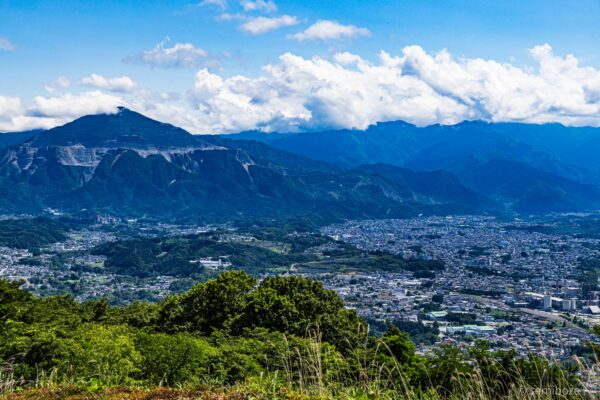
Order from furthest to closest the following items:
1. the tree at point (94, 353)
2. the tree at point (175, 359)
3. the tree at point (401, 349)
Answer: the tree at point (401, 349)
the tree at point (175, 359)
the tree at point (94, 353)

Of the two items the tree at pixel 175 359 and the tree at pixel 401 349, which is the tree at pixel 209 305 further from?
the tree at pixel 175 359

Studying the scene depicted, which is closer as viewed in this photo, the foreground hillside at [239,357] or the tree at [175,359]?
the foreground hillside at [239,357]

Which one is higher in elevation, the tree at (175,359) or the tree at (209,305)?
the tree at (175,359)

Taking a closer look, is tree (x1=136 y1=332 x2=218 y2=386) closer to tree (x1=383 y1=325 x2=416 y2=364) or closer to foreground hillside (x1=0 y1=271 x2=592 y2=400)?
foreground hillside (x1=0 y1=271 x2=592 y2=400)

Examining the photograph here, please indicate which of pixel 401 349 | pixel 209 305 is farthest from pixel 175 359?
pixel 209 305

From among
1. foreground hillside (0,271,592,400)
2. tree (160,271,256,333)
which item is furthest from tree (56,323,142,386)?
tree (160,271,256,333)

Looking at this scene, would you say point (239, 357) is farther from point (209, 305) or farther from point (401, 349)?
point (209, 305)

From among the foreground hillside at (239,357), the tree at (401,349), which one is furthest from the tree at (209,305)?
the tree at (401,349)

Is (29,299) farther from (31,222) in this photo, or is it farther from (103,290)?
(31,222)

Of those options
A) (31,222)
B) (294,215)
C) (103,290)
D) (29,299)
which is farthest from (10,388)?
(294,215)
